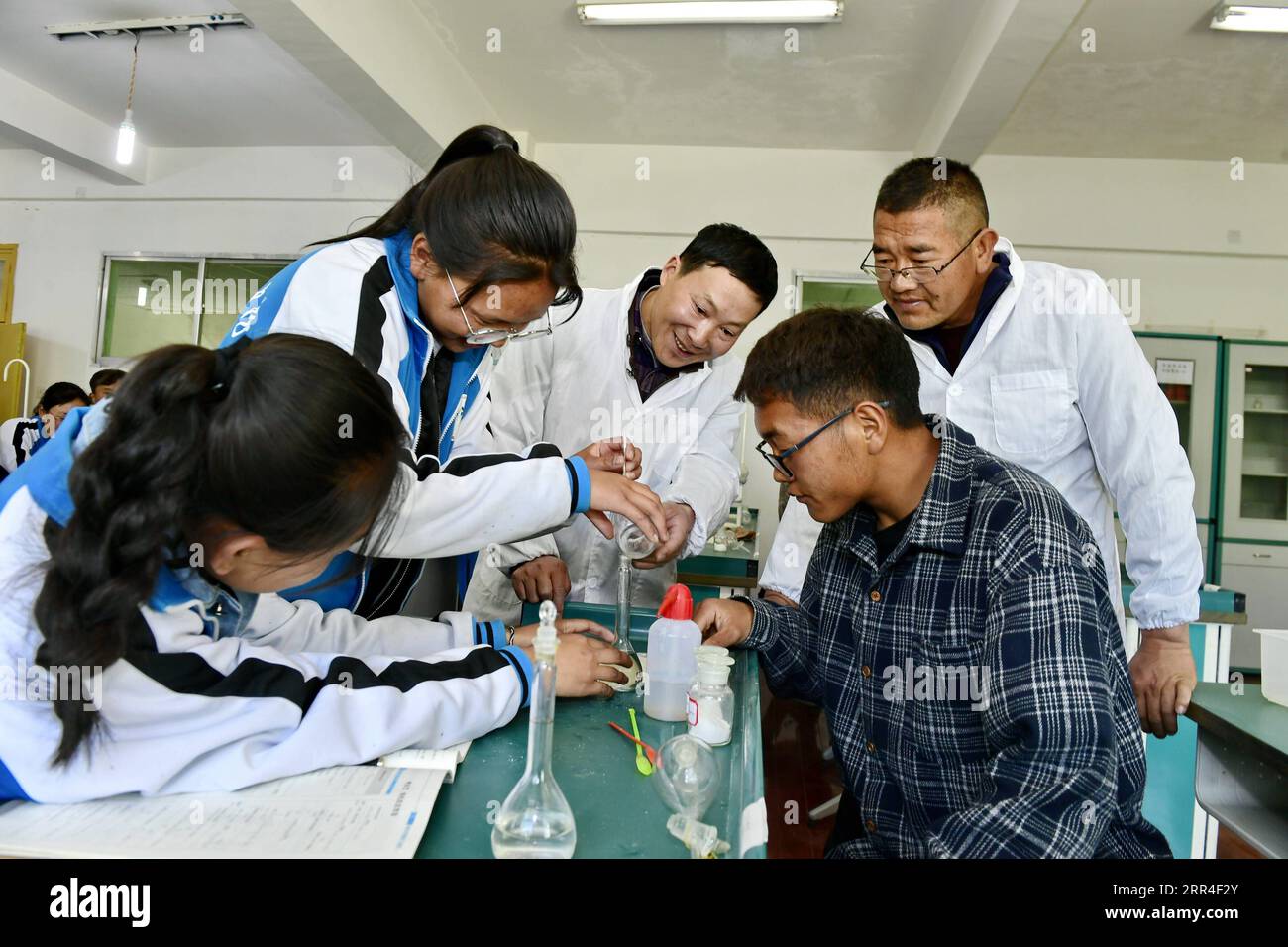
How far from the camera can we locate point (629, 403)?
227 centimetres

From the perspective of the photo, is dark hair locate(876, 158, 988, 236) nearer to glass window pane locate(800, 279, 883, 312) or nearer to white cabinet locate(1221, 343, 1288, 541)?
glass window pane locate(800, 279, 883, 312)

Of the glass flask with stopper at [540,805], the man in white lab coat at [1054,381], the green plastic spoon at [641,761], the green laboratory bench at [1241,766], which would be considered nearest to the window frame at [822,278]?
the man in white lab coat at [1054,381]

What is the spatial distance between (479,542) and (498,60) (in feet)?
14.5

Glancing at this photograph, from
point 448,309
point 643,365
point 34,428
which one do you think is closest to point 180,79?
point 34,428

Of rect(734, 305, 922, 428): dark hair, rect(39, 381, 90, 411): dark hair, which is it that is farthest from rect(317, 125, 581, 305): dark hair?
rect(39, 381, 90, 411): dark hair

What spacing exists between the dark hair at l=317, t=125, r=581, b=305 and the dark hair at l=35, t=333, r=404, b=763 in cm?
47

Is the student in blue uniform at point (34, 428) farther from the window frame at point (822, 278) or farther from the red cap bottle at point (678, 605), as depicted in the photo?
the red cap bottle at point (678, 605)

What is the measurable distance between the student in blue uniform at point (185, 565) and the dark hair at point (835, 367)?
63 cm

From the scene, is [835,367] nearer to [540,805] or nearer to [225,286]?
[540,805]

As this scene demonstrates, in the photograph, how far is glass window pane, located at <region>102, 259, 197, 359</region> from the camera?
6906 millimetres

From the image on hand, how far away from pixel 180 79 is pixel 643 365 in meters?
4.85

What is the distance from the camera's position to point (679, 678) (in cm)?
126
